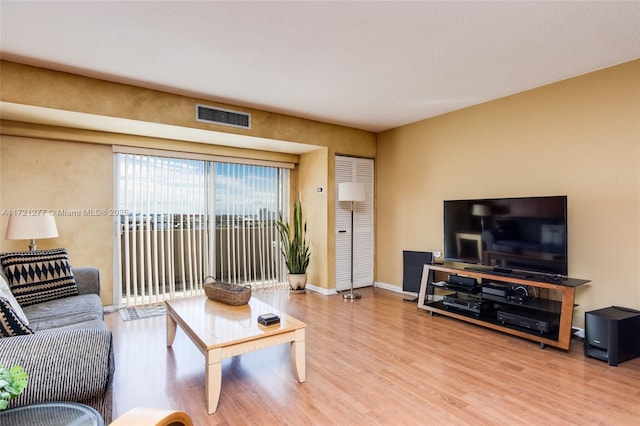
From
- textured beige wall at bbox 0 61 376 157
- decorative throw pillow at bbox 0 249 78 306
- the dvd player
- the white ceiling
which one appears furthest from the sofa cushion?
the dvd player

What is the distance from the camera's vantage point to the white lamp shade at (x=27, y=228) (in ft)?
10.3

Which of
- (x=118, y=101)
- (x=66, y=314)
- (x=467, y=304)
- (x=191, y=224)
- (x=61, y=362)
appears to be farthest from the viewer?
(x=191, y=224)

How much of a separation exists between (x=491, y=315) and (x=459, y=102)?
7.98 feet

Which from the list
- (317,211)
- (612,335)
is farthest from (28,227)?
(612,335)

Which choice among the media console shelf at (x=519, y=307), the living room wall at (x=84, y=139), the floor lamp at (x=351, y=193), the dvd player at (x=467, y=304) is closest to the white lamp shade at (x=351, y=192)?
the floor lamp at (x=351, y=193)

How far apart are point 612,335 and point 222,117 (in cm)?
420

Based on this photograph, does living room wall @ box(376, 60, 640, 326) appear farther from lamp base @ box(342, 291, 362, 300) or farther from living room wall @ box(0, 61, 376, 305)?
living room wall @ box(0, 61, 376, 305)

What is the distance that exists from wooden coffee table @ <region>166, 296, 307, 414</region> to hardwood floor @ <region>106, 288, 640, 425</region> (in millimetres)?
204

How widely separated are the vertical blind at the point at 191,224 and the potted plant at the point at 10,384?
3107 mm

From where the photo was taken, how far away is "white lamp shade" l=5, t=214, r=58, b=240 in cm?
313

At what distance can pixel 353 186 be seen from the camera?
468cm

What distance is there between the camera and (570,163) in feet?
10.6

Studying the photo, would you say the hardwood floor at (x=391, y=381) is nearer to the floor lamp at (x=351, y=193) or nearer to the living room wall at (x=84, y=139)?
the floor lamp at (x=351, y=193)

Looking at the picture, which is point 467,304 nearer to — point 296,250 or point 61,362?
point 296,250
